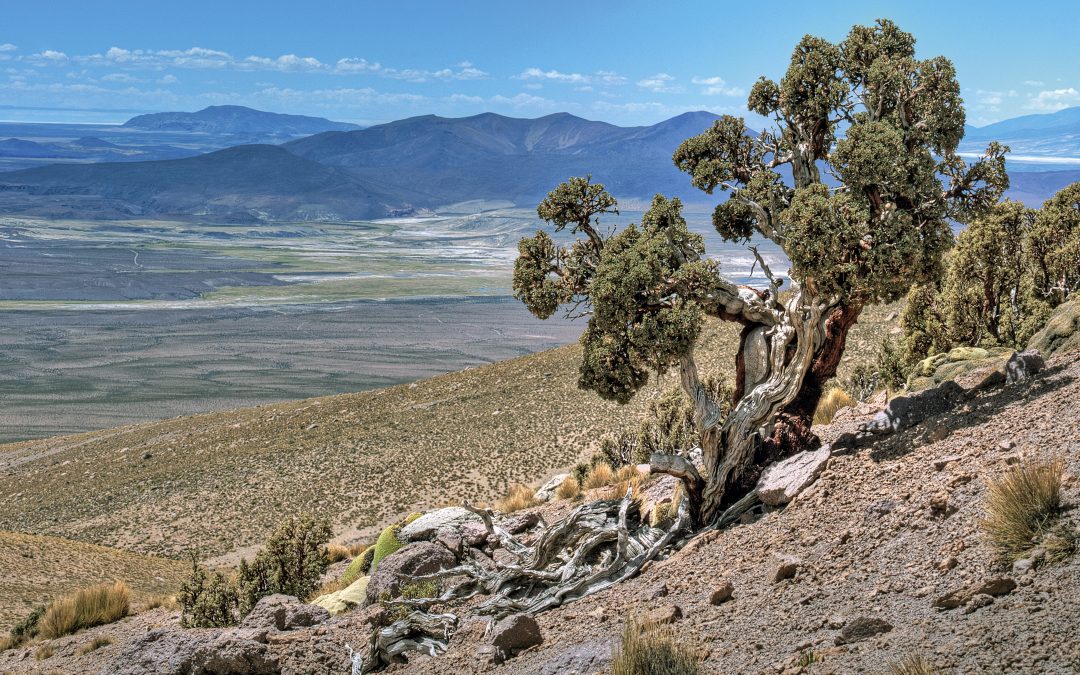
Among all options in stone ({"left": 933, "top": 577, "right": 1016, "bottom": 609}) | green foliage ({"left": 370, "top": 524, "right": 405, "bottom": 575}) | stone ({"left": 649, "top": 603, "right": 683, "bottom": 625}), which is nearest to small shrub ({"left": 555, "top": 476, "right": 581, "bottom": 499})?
green foliage ({"left": 370, "top": 524, "right": 405, "bottom": 575})

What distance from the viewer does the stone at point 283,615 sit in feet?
39.3

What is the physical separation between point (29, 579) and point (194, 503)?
1338cm

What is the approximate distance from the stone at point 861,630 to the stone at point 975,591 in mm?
469

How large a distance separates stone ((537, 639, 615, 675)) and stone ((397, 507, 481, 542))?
7.18 m

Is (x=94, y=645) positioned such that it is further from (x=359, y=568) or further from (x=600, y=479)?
(x=600, y=479)

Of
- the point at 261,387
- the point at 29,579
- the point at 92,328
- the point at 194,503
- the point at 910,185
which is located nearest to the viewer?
the point at 910,185

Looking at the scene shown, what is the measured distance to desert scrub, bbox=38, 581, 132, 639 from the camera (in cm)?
1534

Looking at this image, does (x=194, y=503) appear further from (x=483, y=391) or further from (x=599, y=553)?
(x=599, y=553)

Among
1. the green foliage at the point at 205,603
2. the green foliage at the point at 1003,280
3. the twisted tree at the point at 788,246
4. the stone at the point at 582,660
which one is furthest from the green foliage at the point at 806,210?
the green foliage at the point at 1003,280

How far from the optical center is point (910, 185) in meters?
11.3

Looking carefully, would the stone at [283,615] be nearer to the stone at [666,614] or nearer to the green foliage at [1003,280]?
the stone at [666,614]

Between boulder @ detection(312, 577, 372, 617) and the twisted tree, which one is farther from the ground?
the twisted tree

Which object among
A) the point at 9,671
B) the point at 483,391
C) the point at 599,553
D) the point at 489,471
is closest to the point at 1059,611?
the point at 599,553

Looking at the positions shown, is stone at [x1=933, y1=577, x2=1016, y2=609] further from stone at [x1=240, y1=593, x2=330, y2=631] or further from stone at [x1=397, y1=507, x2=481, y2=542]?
stone at [x1=397, y1=507, x2=481, y2=542]
